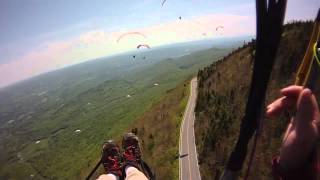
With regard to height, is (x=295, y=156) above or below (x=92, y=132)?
above

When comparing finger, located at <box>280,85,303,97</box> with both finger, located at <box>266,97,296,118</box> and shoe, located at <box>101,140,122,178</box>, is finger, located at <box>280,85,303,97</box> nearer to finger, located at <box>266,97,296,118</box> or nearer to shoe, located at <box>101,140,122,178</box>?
finger, located at <box>266,97,296,118</box>

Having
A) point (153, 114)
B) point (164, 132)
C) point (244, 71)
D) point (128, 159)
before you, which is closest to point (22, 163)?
point (153, 114)

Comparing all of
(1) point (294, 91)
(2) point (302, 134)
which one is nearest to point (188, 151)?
(1) point (294, 91)

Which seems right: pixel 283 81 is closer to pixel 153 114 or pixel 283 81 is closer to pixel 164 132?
pixel 164 132

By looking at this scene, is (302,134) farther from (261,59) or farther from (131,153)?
(131,153)

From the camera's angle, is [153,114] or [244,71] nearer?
[244,71]

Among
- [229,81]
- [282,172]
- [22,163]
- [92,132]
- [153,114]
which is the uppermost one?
[282,172]

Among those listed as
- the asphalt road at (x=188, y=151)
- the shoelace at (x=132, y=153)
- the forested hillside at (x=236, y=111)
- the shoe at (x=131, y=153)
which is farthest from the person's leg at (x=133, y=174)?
the asphalt road at (x=188, y=151)
